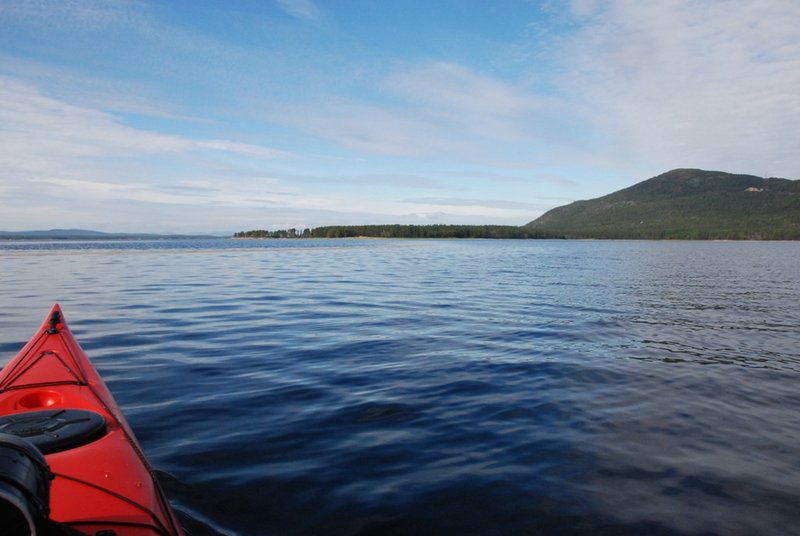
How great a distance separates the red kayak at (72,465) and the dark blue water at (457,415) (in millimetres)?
1252

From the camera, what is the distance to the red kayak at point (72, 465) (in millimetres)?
2662

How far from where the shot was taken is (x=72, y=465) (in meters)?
3.95

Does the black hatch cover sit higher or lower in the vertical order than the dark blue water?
higher

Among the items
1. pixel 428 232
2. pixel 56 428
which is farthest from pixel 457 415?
pixel 428 232

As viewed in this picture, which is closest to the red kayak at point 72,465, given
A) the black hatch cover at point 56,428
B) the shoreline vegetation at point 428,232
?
the black hatch cover at point 56,428

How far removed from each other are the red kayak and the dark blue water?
1.25 m

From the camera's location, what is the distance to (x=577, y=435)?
7.41 m

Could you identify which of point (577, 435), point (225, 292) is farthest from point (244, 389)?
point (225, 292)

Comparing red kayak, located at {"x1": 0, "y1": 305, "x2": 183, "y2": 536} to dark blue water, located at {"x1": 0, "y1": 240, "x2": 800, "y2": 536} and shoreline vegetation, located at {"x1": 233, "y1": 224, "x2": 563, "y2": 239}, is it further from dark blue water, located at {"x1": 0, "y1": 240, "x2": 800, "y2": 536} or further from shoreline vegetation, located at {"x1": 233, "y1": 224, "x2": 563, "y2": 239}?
shoreline vegetation, located at {"x1": 233, "y1": 224, "x2": 563, "y2": 239}

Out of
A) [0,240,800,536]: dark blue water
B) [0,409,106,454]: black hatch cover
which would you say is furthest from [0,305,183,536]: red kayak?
[0,240,800,536]: dark blue water

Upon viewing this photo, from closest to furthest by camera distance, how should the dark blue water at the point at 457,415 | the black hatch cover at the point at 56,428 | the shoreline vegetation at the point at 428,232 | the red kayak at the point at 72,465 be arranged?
1. the red kayak at the point at 72,465
2. the black hatch cover at the point at 56,428
3. the dark blue water at the point at 457,415
4. the shoreline vegetation at the point at 428,232

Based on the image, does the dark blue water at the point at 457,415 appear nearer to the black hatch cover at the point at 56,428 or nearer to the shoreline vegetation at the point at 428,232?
the black hatch cover at the point at 56,428

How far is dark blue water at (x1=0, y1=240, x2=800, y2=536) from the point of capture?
17.9 ft

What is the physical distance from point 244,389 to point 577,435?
18.7 ft
